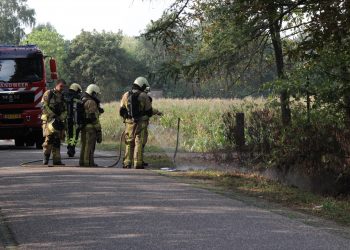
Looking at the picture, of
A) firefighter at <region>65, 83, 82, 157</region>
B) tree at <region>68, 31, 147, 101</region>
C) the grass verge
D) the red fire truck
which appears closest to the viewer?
the grass verge

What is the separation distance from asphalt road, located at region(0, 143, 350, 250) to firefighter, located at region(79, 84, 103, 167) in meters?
3.00

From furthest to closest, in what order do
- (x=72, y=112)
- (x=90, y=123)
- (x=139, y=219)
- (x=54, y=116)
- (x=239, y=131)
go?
(x=72, y=112) → (x=239, y=131) → (x=90, y=123) → (x=54, y=116) → (x=139, y=219)

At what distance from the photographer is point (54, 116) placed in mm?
13961

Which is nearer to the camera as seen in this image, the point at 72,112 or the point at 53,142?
the point at 53,142

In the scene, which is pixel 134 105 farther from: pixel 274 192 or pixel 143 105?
pixel 274 192

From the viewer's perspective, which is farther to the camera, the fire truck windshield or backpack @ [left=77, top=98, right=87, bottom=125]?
the fire truck windshield

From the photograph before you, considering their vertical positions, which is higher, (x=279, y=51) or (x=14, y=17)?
(x=14, y=17)

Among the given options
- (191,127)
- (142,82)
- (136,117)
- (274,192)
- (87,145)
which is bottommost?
(274,192)

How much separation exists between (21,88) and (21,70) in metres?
0.57

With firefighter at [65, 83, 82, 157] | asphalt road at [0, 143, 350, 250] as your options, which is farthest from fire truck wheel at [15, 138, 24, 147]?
asphalt road at [0, 143, 350, 250]

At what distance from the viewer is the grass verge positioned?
8867 millimetres

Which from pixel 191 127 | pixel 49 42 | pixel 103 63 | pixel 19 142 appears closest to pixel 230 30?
pixel 191 127

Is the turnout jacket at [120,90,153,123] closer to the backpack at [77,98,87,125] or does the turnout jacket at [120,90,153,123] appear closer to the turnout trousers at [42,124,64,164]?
the backpack at [77,98,87,125]

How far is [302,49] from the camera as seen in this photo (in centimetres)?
1118
